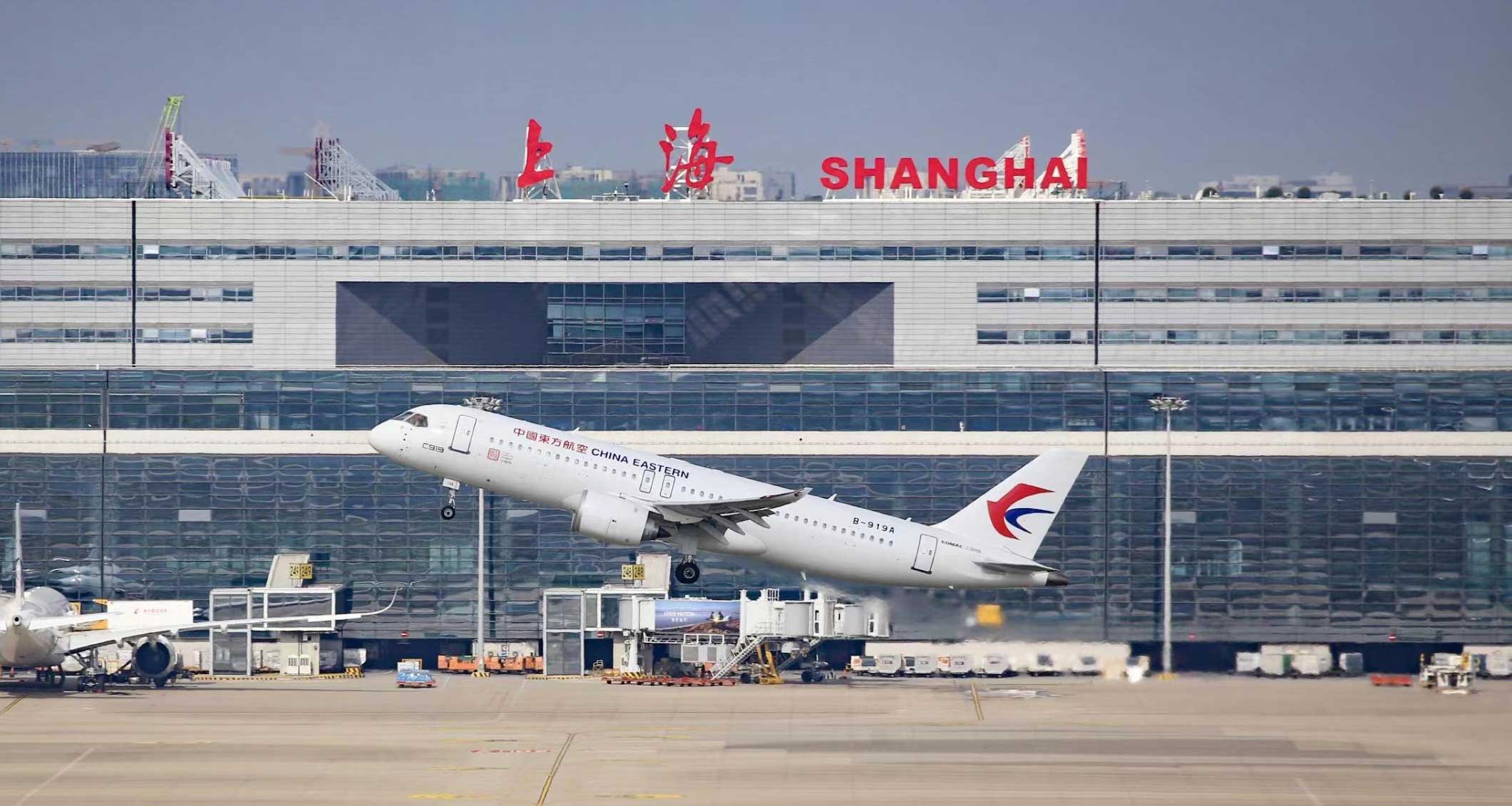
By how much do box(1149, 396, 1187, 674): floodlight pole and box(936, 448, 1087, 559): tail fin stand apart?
26.5 m

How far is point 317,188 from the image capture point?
19625cm

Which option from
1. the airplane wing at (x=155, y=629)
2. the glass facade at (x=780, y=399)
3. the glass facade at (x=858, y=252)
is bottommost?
the airplane wing at (x=155, y=629)

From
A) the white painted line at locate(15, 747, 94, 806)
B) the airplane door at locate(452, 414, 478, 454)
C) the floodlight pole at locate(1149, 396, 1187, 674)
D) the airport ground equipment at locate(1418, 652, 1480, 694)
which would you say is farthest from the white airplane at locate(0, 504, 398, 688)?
the airport ground equipment at locate(1418, 652, 1480, 694)

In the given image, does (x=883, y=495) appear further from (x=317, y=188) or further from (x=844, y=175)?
(x=317, y=188)

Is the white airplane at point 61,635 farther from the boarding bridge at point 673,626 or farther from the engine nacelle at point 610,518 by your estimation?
the engine nacelle at point 610,518

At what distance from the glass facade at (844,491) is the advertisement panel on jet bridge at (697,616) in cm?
742

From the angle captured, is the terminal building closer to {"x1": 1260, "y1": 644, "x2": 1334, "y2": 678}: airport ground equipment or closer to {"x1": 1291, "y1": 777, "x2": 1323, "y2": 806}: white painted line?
{"x1": 1260, "y1": 644, "x2": 1334, "y2": 678}: airport ground equipment

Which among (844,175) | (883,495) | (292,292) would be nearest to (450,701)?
(883,495)

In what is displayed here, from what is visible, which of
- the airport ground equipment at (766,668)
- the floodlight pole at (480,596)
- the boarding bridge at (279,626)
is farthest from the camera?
the floodlight pole at (480,596)

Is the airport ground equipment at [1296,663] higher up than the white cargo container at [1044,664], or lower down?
lower down

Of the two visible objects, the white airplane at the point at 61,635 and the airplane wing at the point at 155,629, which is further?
the airplane wing at the point at 155,629

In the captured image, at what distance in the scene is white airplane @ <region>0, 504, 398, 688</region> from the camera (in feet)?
390

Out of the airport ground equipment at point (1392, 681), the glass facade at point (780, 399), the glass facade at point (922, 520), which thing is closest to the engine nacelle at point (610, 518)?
the glass facade at point (922, 520)

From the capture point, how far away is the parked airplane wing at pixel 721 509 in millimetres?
100438
